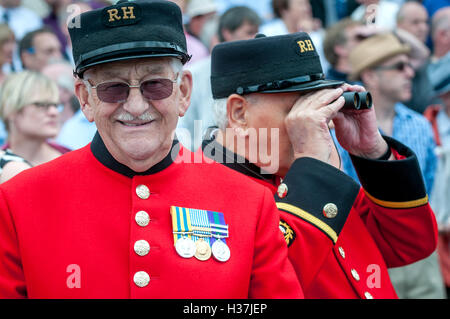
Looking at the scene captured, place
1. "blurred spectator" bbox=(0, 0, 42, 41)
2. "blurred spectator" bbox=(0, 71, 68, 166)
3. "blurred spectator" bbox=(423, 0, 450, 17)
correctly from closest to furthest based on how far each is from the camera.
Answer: "blurred spectator" bbox=(0, 71, 68, 166), "blurred spectator" bbox=(0, 0, 42, 41), "blurred spectator" bbox=(423, 0, 450, 17)

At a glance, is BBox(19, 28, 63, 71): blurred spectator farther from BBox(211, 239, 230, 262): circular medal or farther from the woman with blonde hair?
BBox(211, 239, 230, 262): circular medal

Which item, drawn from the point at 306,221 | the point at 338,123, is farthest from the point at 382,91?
the point at 306,221

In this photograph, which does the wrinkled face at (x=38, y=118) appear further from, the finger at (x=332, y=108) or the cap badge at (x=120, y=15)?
the cap badge at (x=120, y=15)

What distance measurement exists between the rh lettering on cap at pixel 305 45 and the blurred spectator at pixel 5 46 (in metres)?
4.32

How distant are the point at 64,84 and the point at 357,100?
147 inches

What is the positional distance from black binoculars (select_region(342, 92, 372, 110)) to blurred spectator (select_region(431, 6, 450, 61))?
192 inches

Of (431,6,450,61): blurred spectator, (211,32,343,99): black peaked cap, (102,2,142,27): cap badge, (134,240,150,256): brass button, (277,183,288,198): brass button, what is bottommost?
(134,240,150,256): brass button

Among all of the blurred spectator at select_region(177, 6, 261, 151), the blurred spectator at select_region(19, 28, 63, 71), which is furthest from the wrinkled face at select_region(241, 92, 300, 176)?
the blurred spectator at select_region(19, 28, 63, 71)

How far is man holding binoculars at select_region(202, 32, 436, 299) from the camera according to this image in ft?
8.83

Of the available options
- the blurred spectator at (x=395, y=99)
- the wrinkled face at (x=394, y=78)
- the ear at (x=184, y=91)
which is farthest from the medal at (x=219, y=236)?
the wrinkled face at (x=394, y=78)

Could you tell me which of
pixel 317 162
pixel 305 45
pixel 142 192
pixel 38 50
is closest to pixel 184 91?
pixel 142 192

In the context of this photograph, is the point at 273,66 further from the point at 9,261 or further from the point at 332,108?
the point at 9,261

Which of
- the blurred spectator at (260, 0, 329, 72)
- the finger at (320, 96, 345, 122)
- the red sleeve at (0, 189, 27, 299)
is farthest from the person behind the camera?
the blurred spectator at (260, 0, 329, 72)
